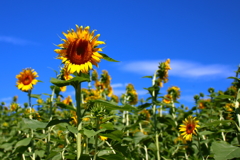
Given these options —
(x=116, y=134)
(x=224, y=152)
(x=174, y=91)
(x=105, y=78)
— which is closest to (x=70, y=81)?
(x=116, y=134)

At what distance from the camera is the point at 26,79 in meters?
4.43

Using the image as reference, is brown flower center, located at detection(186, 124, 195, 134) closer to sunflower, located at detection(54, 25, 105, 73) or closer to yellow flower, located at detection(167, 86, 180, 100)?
sunflower, located at detection(54, 25, 105, 73)

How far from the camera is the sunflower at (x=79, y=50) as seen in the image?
7.78ft

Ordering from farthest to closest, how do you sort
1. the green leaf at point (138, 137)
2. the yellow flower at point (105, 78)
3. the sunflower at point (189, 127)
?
1. the yellow flower at point (105, 78)
2. the sunflower at point (189, 127)
3. the green leaf at point (138, 137)

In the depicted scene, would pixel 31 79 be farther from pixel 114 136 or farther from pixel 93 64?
pixel 114 136

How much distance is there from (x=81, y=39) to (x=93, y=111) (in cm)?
68

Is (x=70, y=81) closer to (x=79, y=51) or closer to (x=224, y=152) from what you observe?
(x=79, y=51)

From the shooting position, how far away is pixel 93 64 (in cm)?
240

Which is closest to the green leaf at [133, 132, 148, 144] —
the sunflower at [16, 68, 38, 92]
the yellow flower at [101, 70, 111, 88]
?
the sunflower at [16, 68, 38, 92]

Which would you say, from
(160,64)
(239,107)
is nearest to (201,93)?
(160,64)

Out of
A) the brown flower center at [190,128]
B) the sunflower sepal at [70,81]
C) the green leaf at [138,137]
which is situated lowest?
the green leaf at [138,137]

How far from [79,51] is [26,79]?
7.79ft

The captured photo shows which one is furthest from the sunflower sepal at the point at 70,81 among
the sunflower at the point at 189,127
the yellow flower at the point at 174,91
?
the yellow flower at the point at 174,91

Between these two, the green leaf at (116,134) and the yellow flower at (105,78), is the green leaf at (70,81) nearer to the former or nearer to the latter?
the green leaf at (116,134)
